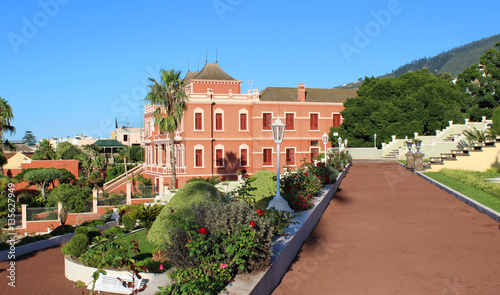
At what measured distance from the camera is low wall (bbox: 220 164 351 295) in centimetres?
480

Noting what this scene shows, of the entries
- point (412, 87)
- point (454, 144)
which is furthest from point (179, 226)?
point (412, 87)

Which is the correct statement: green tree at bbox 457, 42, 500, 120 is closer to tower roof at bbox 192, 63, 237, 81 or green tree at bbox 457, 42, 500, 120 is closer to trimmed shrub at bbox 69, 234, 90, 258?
tower roof at bbox 192, 63, 237, 81

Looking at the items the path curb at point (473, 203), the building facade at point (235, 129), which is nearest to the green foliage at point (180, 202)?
the path curb at point (473, 203)

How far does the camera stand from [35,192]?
38.9 meters

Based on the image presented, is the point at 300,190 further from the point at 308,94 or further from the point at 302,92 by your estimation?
the point at 308,94

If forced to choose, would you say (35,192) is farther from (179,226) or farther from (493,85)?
(493,85)

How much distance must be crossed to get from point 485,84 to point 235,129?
86.3 ft

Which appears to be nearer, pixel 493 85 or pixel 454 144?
pixel 454 144

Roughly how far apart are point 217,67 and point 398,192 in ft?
110

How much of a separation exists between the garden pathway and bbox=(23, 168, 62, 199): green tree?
3257cm

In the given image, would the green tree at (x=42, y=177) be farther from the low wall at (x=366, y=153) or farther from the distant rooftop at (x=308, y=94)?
the low wall at (x=366, y=153)

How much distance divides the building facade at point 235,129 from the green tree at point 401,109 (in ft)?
8.72

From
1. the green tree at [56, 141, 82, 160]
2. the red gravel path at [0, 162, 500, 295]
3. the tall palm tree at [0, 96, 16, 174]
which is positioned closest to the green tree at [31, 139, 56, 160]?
the green tree at [56, 141, 82, 160]

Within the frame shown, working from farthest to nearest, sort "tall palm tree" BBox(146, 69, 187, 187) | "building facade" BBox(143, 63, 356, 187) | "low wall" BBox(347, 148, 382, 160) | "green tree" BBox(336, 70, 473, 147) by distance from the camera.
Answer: "green tree" BBox(336, 70, 473, 147), "low wall" BBox(347, 148, 382, 160), "building facade" BBox(143, 63, 356, 187), "tall palm tree" BBox(146, 69, 187, 187)
